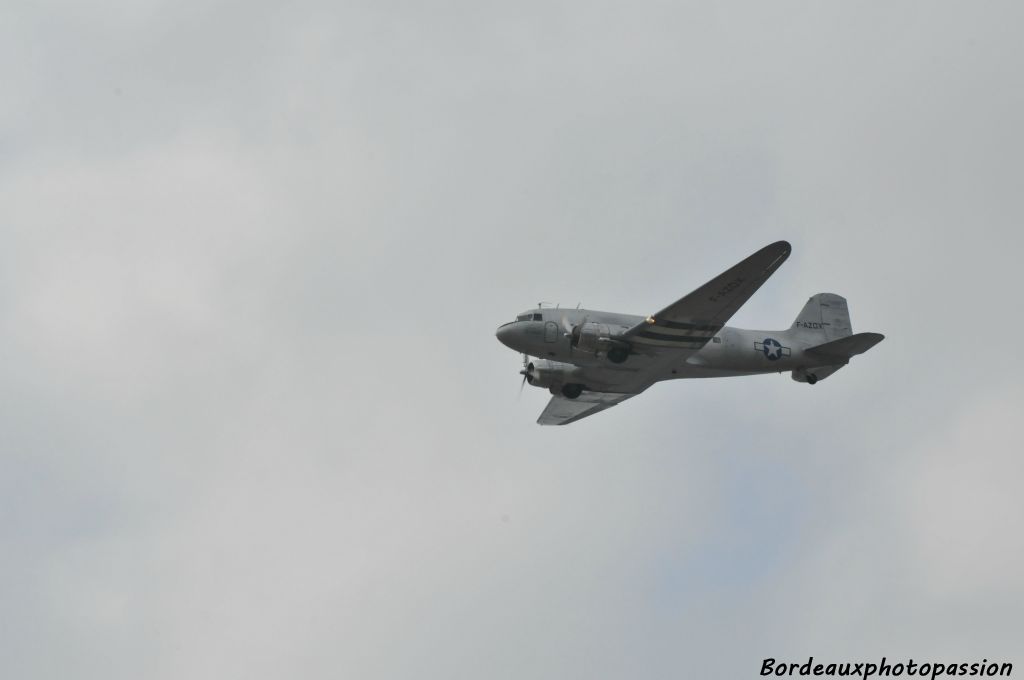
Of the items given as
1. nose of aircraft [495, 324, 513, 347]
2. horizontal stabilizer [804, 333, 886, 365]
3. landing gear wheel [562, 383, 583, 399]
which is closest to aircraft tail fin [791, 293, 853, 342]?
horizontal stabilizer [804, 333, 886, 365]

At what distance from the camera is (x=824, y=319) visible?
5034 centimetres

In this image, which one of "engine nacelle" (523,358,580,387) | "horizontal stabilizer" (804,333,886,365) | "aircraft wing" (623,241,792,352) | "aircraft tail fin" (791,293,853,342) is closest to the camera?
"aircraft wing" (623,241,792,352)

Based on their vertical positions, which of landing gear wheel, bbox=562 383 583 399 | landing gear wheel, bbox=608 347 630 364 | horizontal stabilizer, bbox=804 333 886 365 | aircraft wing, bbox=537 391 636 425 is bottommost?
horizontal stabilizer, bbox=804 333 886 365

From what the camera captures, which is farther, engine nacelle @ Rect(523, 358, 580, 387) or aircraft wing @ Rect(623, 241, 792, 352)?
engine nacelle @ Rect(523, 358, 580, 387)

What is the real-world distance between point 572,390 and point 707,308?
7.92 metres

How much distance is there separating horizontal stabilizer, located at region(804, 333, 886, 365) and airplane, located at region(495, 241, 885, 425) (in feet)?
0.14

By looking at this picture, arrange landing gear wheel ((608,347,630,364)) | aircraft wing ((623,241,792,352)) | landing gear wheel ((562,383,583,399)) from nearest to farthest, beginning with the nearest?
1. aircraft wing ((623,241,792,352))
2. landing gear wheel ((608,347,630,364))
3. landing gear wheel ((562,383,583,399))

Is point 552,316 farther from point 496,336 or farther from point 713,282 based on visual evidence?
point 713,282

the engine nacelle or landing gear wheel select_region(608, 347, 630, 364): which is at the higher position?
the engine nacelle

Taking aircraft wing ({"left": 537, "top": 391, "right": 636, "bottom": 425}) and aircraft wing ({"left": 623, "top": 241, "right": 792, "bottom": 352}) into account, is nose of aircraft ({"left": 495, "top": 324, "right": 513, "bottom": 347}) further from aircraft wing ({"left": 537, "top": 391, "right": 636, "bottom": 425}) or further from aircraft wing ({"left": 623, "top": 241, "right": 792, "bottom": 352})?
aircraft wing ({"left": 537, "top": 391, "right": 636, "bottom": 425})

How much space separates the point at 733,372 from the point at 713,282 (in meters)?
6.46

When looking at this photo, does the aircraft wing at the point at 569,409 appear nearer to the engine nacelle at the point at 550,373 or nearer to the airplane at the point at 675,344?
the airplane at the point at 675,344

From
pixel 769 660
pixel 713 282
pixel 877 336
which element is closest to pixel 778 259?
pixel 713 282

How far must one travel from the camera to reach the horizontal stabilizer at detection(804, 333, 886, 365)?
150ft
